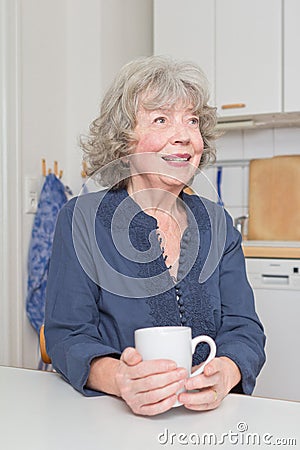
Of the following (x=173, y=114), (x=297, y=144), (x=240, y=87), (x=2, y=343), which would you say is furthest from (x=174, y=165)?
(x=297, y=144)

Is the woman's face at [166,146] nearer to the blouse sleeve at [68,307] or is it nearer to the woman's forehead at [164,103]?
the woman's forehead at [164,103]

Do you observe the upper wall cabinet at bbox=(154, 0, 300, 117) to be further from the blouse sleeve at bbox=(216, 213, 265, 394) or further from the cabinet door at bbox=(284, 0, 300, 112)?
the blouse sleeve at bbox=(216, 213, 265, 394)

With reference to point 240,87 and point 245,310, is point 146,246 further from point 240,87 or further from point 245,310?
point 240,87

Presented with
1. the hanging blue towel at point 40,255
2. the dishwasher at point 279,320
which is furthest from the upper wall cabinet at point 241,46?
the hanging blue towel at point 40,255

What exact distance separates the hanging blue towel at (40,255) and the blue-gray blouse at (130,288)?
1259 mm

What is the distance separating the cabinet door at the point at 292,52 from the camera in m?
2.50

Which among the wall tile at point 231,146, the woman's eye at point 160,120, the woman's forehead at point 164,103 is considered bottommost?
the woman's eye at point 160,120

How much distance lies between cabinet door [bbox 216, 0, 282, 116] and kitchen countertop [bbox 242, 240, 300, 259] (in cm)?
60

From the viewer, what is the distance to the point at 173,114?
1035 millimetres

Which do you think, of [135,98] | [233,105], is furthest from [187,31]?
[135,98]

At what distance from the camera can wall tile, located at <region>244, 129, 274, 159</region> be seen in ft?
9.30

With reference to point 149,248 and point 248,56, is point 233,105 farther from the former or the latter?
point 149,248

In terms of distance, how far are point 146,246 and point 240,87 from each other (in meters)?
1.81

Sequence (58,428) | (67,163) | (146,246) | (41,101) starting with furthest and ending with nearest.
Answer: (67,163), (41,101), (146,246), (58,428)
